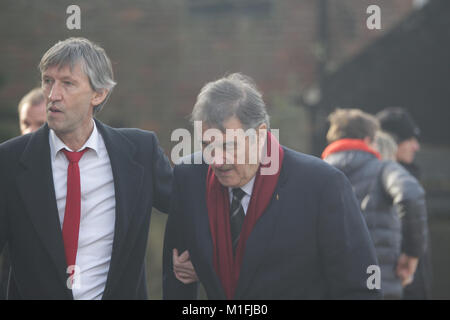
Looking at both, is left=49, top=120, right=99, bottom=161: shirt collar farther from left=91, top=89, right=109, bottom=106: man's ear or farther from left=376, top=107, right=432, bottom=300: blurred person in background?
left=376, top=107, right=432, bottom=300: blurred person in background

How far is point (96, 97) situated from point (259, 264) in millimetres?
946

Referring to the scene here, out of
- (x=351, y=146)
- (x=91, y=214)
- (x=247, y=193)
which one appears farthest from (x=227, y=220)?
(x=351, y=146)

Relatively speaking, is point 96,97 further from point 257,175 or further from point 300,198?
point 300,198

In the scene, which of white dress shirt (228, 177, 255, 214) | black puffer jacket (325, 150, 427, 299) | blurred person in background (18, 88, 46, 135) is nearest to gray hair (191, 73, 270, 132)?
white dress shirt (228, 177, 255, 214)

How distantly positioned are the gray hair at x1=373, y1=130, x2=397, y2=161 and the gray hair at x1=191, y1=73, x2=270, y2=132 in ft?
6.58

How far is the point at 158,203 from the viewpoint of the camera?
2578mm

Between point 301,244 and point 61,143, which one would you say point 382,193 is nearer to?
point 301,244

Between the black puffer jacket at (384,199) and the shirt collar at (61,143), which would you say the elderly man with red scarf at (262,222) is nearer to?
the shirt collar at (61,143)

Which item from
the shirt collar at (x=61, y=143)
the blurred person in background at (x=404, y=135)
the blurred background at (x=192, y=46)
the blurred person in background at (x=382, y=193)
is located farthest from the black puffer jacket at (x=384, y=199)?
the blurred background at (x=192, y=46)

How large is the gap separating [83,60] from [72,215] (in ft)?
1.95

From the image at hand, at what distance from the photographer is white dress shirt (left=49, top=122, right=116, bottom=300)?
7.52 feet

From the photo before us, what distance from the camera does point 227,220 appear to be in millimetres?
2193

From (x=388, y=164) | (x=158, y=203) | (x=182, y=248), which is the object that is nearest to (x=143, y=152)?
(x=158, y=203)

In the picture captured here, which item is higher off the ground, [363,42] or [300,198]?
[363,42]
